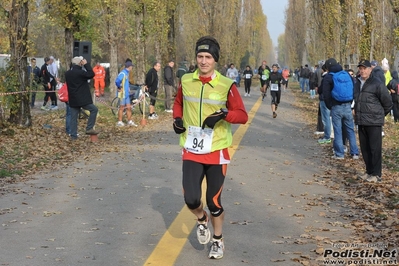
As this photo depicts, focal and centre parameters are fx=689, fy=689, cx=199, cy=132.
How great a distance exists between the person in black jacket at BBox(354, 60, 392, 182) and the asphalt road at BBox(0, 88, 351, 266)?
3.04 feet

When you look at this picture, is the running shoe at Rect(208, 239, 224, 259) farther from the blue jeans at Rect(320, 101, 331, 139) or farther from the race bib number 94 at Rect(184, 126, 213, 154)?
the blue jeans at Rect(320, 101, 331, 139)

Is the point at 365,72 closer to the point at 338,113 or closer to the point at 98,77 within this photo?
the point at 338,113

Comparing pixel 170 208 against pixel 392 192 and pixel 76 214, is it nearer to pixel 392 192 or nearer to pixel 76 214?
pixel 76 214

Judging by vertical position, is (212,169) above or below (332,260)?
above

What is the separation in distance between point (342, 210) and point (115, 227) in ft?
10.2

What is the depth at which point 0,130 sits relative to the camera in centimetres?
1681

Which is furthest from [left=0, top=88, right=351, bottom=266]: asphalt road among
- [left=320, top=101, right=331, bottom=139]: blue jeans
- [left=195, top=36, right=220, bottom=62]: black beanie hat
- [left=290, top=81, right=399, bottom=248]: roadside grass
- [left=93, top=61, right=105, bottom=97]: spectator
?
[left=93, top=61, right=105, bottom=97]: spectator

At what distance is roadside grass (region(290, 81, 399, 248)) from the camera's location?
→ 783 centimetres

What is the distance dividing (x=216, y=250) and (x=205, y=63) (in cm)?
176

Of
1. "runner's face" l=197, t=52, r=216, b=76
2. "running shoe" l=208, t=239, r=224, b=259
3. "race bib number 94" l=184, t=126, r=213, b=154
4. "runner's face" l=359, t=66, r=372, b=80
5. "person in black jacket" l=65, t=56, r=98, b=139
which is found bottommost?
"running shoe" l=208, t=239, r=224, b=259

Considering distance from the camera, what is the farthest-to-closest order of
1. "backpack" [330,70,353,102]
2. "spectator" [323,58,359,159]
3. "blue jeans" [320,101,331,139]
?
1. "blue jeans" [320,101,331,139]
2. "spectator" [323,58,359,159]
3. "backpack" [330,70,353,102]

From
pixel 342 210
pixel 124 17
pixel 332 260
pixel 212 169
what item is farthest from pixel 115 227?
pixel 124 17

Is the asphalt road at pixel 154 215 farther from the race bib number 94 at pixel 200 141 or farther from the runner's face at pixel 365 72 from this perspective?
the runner's face at pixel 365 72

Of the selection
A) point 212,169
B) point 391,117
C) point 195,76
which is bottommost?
point 391,117
